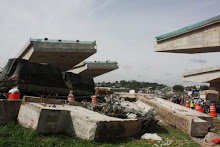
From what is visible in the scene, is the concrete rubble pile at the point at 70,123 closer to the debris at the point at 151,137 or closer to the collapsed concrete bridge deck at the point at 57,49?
the debris at the point at 151,137

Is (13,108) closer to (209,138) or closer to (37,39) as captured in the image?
(209,138)

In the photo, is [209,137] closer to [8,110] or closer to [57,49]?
[8,110]

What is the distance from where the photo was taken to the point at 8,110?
6.11 metres

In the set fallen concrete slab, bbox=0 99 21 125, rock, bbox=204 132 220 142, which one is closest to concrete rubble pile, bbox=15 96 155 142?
fallen concrete slab, bbox=0 99 21 125

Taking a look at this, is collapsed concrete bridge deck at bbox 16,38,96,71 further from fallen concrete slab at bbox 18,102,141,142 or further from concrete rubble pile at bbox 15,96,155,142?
fallen concrete slab at bbox 18,102,141,142

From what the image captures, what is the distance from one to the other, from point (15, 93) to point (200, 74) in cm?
3999

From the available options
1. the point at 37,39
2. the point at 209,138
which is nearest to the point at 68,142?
the point at 209,138

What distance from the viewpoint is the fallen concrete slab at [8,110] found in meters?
5.95

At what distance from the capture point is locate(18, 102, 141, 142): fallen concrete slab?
18.3 ft

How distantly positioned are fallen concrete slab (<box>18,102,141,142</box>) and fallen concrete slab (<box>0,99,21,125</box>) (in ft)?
0.65

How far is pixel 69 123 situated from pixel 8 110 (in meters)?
1.67

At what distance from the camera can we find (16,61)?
1040 centimetres

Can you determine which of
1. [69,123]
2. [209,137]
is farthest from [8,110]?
[209,137]

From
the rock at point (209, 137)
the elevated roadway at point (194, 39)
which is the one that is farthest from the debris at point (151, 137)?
the elevated roadway at point (194, 39)
